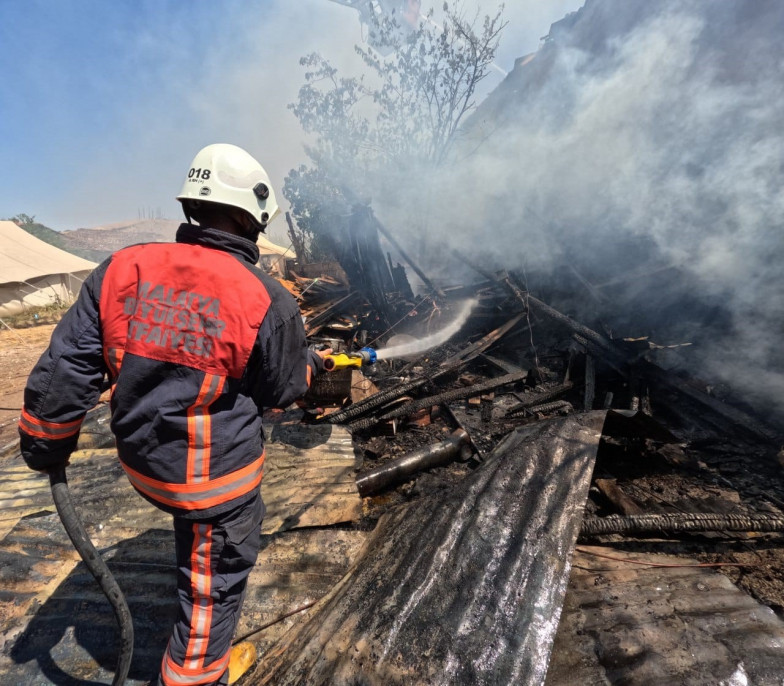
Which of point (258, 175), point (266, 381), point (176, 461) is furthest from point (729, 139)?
point (176, 461)

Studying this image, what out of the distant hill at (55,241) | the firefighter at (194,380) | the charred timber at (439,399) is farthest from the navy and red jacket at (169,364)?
the distant hill at (55,241)

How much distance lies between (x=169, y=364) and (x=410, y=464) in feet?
8.94

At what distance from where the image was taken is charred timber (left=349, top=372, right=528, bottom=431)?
454cm

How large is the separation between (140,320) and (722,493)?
16.0ft

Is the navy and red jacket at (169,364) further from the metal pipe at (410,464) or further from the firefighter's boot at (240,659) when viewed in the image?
the metal pipe at (410,464)

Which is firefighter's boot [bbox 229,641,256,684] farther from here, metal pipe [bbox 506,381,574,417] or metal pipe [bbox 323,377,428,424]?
metal pipe [bbox 506,381,574,417]

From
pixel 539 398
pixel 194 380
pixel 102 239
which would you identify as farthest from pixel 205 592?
pixel 102 239

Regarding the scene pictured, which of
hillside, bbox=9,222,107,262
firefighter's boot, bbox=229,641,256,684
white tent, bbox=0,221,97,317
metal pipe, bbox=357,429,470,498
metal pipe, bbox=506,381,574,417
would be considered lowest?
firefighter's boot, bbox=229,641,256,684

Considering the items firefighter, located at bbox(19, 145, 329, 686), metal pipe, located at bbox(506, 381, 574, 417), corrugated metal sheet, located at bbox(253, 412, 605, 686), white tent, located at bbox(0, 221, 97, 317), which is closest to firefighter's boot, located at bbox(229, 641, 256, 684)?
firefighter, located at bbox(19, 145, 329, 686)

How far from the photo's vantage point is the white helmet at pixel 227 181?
1.70 meters

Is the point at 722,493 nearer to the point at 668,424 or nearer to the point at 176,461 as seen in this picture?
the point at 668,424

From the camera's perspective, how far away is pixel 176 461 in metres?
1.50

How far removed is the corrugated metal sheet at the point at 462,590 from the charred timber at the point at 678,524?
40cm

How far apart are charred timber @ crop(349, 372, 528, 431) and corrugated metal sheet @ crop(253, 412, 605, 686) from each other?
2.01 meters
